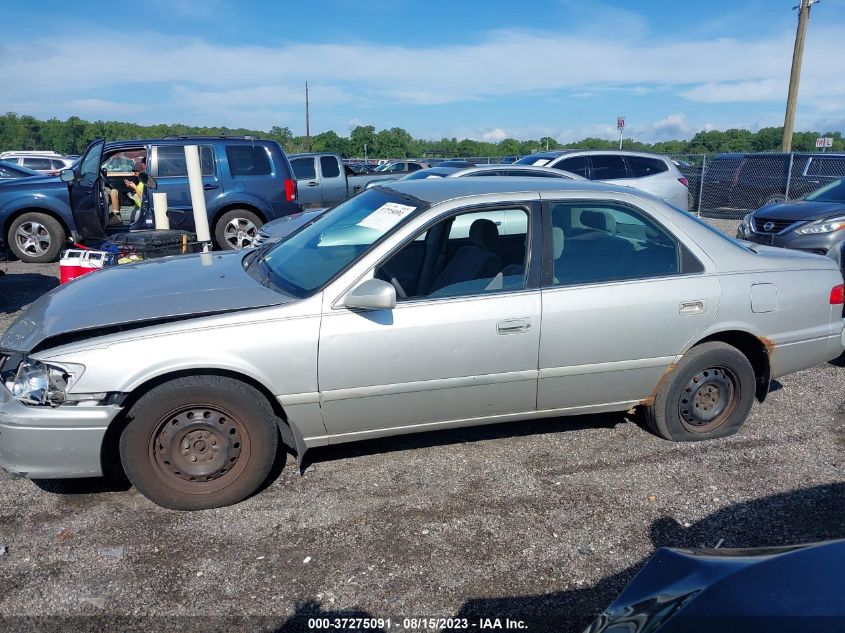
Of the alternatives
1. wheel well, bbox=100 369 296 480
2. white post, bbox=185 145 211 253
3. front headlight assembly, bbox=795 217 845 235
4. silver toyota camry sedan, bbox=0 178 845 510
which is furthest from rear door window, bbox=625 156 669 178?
wheel well, bbox=100 369 296 480

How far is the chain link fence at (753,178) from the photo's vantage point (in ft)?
55.7

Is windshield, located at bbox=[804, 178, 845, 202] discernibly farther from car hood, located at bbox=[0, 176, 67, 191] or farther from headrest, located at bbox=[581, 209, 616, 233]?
car hood, located at bbox=[0, 176, 67, 191]

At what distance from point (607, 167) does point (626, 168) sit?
356 mm

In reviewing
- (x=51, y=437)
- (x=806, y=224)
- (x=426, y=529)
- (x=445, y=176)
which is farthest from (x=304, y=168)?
(x=426, y=529)

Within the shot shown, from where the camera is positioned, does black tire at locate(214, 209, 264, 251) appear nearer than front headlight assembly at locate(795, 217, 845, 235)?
No

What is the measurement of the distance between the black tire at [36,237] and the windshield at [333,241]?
24.7 feet

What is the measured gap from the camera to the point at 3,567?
3047 millimetres

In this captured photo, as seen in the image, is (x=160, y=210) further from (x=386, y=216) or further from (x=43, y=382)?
(x=43, y=382)

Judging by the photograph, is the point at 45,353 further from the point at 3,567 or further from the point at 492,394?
the point at 492,394

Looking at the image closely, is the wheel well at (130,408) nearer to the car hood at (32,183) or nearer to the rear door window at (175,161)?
the rear door window at (175,161)

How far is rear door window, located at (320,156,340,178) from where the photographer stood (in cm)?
A: 1513

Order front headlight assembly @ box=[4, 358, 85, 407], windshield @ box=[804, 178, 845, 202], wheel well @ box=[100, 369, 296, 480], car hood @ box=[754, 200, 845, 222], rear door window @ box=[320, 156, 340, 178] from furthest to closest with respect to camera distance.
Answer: rear door window @ box=[320, 156, 340, 178]
windshield @ box=[804, 178, 845, 202]
car hood @ box=[754, 200, 845, 222]
wheel well @ box=[100, 369, 296, 480]
front headlight assembly @ box=[4, 358, 85, 407]

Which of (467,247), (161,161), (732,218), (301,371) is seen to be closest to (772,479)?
(467,247)

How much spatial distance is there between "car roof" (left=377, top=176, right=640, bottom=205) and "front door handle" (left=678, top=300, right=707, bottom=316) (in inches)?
30.0
